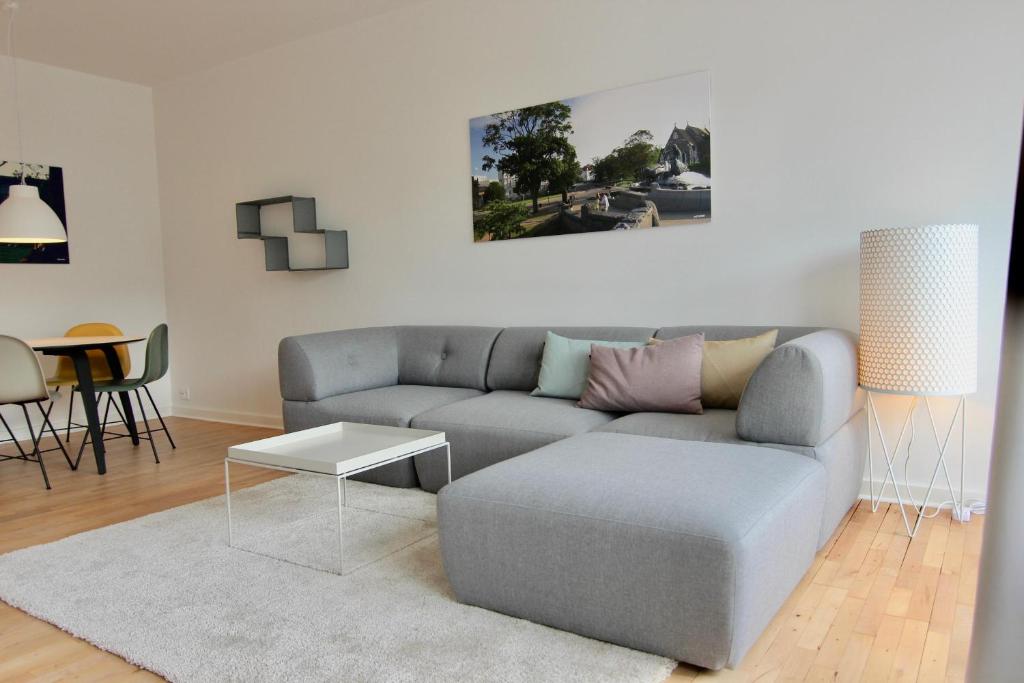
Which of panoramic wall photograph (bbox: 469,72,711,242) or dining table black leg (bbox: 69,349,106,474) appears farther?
dining table black leg (bbox: 69,349,106,474)

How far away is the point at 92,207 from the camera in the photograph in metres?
5.50

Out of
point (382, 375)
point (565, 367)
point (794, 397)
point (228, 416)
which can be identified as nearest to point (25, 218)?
point (228, 416)

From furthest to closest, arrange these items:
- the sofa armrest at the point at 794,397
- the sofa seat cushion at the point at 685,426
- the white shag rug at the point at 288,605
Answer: the sofa seat cushion at the point at 685,426 → the sofa armrest at the point at 794,397 → the white shag rug at the point at 288,605

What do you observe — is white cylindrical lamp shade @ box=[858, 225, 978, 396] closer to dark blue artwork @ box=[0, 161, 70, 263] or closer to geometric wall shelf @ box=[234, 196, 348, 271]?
geometric wall shelf @ box=[234, 196, 348, 271]

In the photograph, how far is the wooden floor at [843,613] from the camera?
1.79 m

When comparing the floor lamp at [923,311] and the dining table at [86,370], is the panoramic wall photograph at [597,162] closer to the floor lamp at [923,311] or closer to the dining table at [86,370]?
the floor lamp at [923,311]

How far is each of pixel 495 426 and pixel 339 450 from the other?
67cm

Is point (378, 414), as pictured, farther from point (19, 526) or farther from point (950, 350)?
point (950, 350)

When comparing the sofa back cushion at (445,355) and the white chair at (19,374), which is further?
the sofa back cushion at (445,355)

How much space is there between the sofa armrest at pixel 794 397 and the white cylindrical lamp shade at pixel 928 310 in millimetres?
316

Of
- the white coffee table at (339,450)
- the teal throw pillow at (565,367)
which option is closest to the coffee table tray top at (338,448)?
the white coffee table at (339,450)

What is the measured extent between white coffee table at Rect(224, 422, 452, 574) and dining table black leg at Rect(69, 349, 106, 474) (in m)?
1.61

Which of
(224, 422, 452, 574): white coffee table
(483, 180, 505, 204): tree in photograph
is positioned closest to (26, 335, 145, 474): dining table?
(224, 422, 452, 574): white coffee table

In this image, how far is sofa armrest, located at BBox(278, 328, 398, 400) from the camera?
3.76 m
